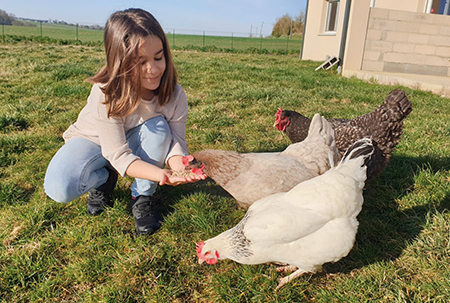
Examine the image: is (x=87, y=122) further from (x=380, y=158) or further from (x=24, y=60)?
(x=24, y=60)

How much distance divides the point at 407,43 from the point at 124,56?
29.7ft

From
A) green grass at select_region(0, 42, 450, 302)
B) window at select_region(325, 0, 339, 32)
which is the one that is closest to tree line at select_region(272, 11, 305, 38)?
window at select_region(325, 0, 339, 32)

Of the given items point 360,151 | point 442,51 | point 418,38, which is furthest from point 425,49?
point 360,151

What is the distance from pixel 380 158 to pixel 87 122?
2.38 meters

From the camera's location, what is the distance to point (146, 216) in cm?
223

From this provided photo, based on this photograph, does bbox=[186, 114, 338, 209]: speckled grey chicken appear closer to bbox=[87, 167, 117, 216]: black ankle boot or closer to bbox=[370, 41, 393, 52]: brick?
bbox=[87, 167, 117, 216]: black ankle boot

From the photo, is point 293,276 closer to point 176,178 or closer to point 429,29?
point 176,178

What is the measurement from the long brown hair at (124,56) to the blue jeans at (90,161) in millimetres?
289

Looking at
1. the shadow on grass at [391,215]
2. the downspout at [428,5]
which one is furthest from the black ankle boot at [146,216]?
the downspout at [428,5]

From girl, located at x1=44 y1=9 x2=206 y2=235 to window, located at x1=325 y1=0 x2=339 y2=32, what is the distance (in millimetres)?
12213

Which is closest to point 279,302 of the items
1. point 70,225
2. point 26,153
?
point 70,225

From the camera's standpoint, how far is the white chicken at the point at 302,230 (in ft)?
5.60

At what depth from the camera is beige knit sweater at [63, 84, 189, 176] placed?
2.09 m

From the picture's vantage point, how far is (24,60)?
9.12 m
